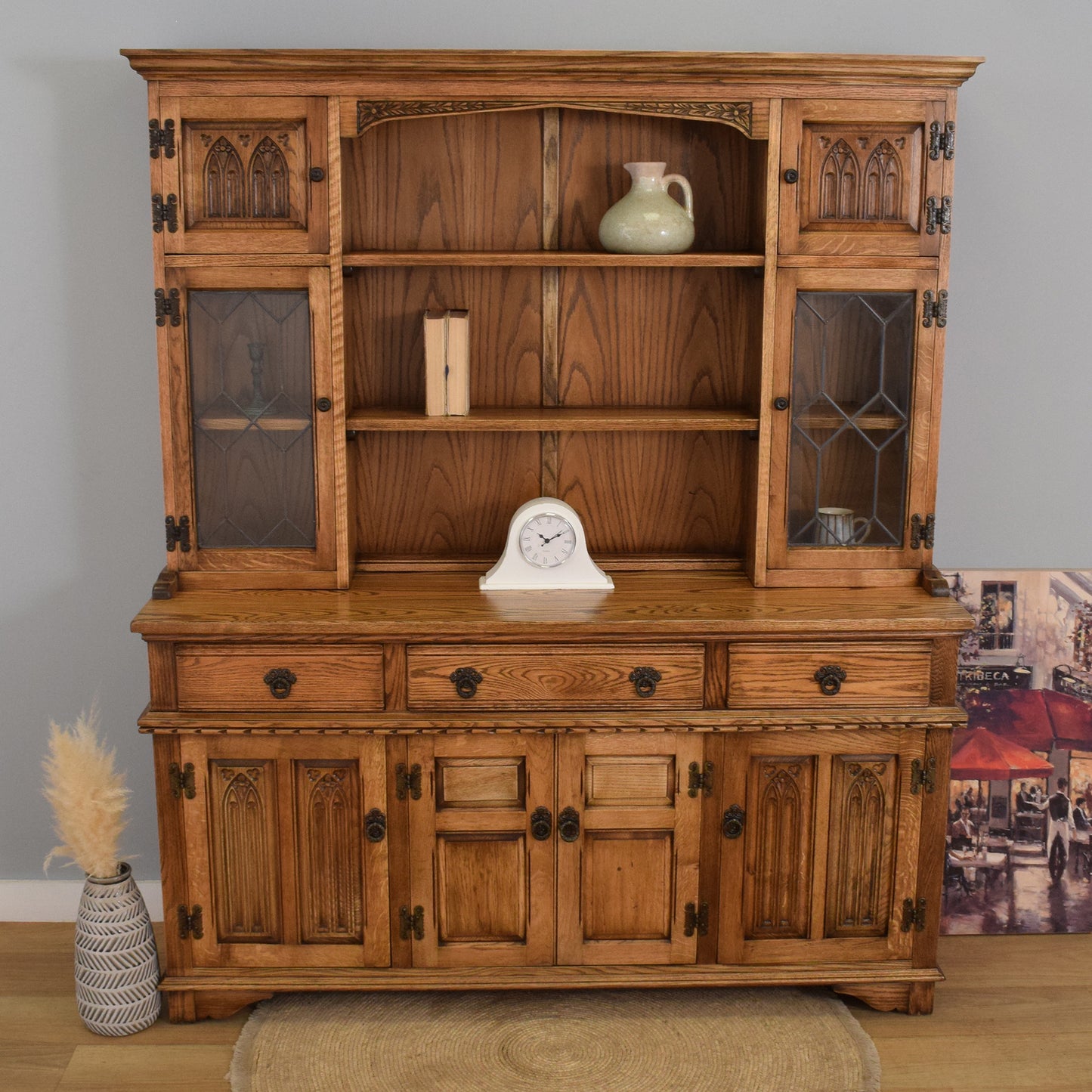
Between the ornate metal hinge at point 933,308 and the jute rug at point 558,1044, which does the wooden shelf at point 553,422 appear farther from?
the jute rug at point 558,1044

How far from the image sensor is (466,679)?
102 inches

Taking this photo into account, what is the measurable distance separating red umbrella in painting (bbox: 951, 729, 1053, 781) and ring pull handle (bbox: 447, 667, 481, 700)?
131cm

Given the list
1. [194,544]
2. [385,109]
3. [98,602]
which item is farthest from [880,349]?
[98,602]

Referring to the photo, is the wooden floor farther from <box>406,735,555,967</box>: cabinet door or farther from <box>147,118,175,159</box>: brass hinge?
<box>147,118,175,159</box>: brass hinge

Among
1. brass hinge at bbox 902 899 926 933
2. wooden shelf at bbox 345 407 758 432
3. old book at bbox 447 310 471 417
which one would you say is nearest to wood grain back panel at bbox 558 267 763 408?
wooden shelf at bbox 345 407 758 432

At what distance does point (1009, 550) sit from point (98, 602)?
2.24 metres

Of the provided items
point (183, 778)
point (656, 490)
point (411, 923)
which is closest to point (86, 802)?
point (183, 778)

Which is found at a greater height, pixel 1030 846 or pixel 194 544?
pixel 194 544

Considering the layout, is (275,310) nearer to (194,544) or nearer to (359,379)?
(359,379)

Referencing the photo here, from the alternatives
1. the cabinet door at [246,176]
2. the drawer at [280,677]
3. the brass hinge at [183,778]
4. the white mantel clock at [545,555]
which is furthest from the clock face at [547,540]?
the brass hinge at [183,778]

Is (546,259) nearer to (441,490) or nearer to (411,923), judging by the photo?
(441,490)

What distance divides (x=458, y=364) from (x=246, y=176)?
0.58 m

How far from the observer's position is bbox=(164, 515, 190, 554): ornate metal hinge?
2715 millimetres

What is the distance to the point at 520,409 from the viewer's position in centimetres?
290
